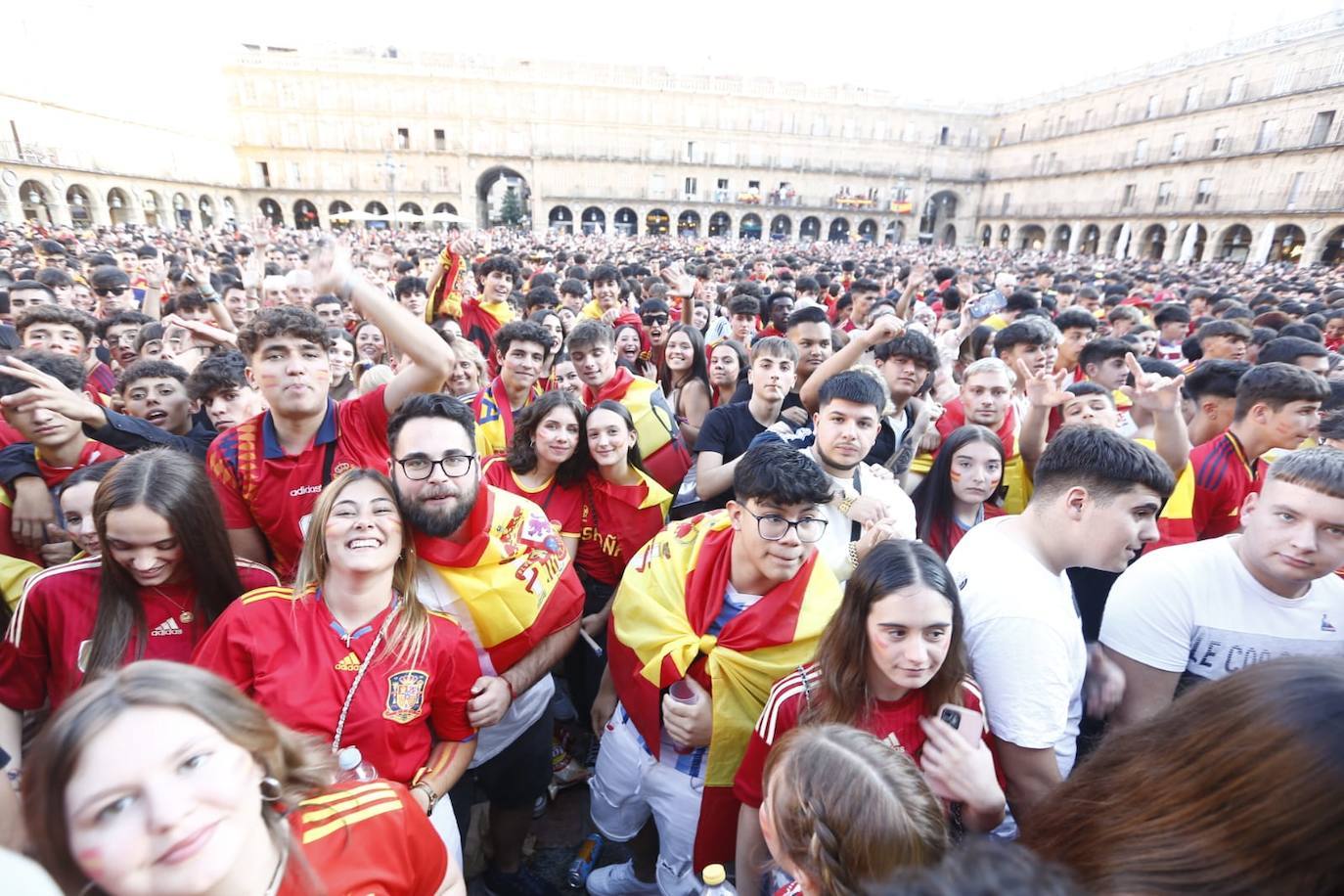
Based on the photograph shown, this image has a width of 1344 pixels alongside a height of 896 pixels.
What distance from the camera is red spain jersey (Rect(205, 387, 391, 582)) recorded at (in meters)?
2.59

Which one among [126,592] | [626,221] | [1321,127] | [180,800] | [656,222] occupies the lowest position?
[126,592]

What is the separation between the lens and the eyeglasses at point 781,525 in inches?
83.4

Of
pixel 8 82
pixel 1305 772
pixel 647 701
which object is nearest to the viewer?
pixel 1305 772

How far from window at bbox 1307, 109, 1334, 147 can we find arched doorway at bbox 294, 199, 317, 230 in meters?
56.0

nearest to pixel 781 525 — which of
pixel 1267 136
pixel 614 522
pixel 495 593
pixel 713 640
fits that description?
pixel 713 640

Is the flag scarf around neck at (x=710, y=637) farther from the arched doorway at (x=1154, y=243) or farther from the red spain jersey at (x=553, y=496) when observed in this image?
the arched doorway at (x=1154, y=243)

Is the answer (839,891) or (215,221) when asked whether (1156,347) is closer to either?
(839,891)

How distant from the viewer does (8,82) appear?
2619 centimetres

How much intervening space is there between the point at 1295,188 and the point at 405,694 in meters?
A: 40.7

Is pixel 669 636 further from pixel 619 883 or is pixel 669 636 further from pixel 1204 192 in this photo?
pixel 1204 192

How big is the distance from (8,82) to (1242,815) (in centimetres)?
4136

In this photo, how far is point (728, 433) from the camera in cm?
354

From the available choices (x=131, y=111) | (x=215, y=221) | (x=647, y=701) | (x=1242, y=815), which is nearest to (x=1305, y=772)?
(x=1242, y=815)

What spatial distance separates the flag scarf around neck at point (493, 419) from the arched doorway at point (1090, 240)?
4512 cm
